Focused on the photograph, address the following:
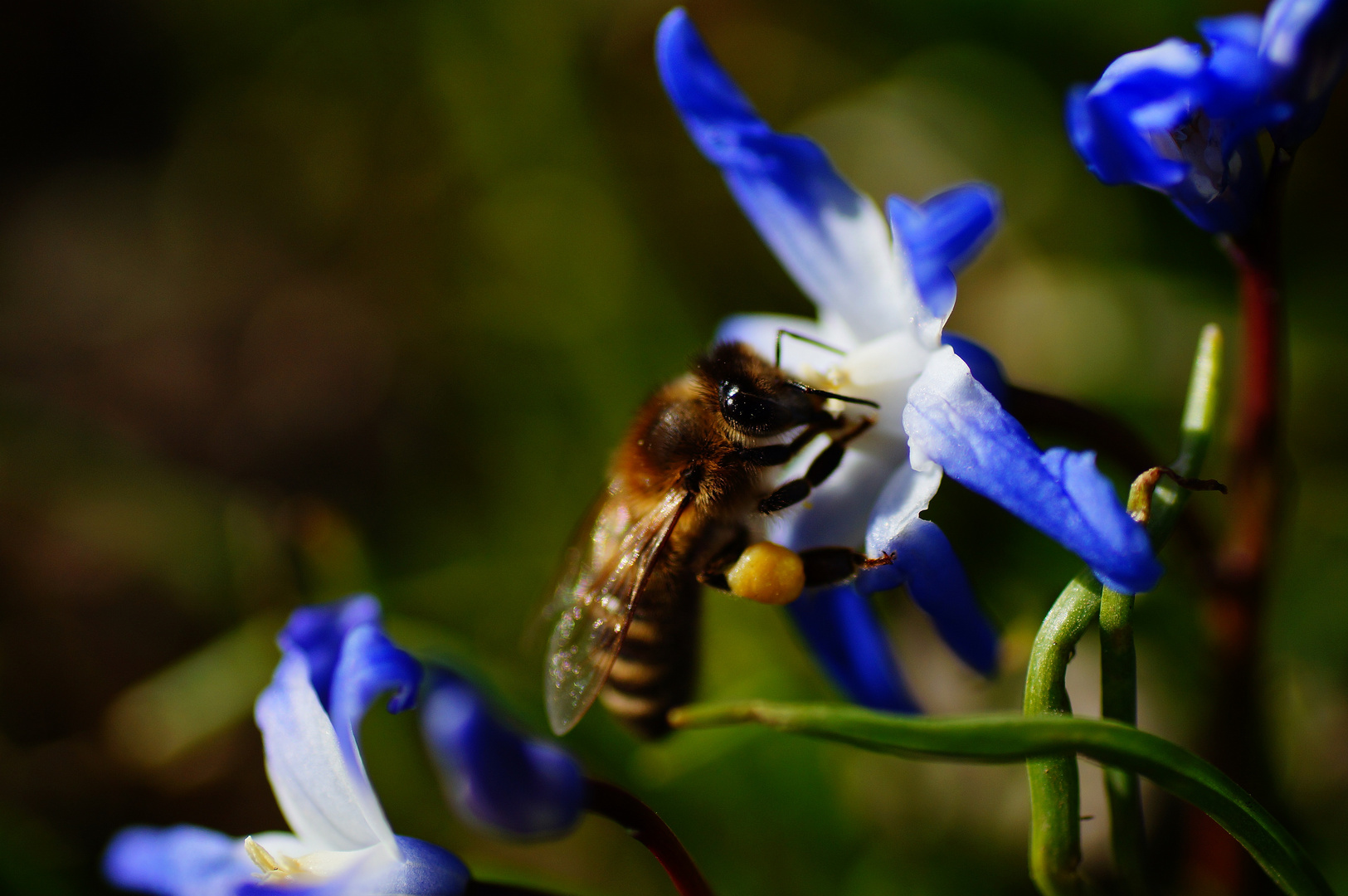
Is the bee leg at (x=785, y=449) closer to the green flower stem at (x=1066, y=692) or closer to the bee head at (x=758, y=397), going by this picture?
the bee head at (x=758, y=397)

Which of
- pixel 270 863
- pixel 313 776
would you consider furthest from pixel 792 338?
pixel 270 863

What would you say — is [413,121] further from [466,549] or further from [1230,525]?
[1230,525]

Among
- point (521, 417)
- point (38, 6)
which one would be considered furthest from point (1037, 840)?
point (38, 6)

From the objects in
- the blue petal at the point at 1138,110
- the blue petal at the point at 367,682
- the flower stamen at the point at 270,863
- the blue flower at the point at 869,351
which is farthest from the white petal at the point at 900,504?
the flower stamen at the point at 270,863

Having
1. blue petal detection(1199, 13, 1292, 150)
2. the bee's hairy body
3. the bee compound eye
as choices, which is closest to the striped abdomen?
the bee's hairy body

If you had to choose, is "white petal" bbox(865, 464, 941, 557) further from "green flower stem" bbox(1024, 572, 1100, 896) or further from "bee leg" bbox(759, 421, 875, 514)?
"green flower stem" bbox(1024, 572, 1100, 896)
